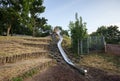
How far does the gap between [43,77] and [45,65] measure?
5.64 feet

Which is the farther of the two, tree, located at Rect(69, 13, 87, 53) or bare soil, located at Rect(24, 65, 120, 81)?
tree, located at Rect(69, 13, 87, 53)

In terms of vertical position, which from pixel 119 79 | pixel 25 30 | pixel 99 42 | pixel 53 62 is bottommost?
pixel 119 79

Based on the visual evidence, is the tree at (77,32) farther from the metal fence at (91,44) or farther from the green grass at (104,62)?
the green grass at (104,62)

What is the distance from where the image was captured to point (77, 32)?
1452 centimetres

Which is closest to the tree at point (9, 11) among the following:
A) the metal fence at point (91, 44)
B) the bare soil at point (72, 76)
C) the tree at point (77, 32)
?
the tree at point (77, 32)

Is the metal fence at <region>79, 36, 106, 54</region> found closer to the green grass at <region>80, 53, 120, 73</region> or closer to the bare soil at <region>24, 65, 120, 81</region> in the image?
the green grass at <region>80, 53, 120, 73</region>

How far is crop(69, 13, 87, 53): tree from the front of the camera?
14.3 metres

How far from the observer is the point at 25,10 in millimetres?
22844

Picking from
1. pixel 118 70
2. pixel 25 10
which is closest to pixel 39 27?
pixel 25 10

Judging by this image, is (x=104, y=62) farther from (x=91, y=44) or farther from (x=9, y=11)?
Answer: (x=9, y=11)

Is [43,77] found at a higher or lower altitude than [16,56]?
lower

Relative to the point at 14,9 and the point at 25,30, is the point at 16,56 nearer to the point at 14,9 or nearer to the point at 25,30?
the point at 14,9

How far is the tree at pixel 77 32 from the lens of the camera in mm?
14273

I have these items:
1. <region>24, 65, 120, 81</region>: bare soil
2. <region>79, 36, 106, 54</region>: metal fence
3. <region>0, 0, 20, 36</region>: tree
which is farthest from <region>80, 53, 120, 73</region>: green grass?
<region>0, 0, 20, 36</region>: tree
